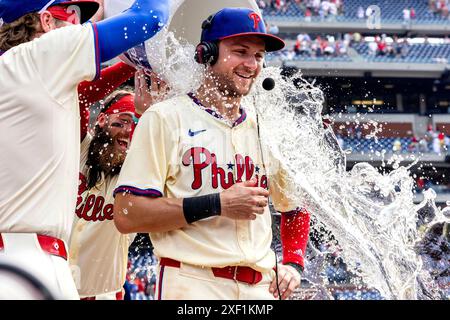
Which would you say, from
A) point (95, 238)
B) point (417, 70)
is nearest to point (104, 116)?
point (95, 238)

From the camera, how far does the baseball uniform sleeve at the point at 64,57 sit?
8.21 ft

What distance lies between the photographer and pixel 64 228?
2.51m

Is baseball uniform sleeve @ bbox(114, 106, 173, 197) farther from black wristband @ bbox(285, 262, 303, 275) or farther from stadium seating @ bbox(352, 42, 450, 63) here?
stadium seating @ bbox(352, 42, 450, 63)

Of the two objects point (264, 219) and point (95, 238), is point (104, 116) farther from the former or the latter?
point (264, 219)

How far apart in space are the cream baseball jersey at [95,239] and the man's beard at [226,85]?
1.33 m

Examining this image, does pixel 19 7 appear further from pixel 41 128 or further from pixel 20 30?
pixel 41 128

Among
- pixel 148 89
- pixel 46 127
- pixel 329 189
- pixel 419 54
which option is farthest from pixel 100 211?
pixel 419 54

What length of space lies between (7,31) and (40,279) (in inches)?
41.4

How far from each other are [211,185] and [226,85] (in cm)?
47

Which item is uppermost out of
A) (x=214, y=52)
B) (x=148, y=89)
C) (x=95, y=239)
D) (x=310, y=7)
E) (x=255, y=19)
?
(x=255, y=19)

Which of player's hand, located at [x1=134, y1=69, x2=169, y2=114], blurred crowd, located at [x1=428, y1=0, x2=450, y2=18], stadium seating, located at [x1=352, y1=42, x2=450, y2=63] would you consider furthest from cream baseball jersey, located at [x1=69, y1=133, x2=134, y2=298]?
blurred crowd, located at [x1=428, y1=0, x2=450, y2=18]

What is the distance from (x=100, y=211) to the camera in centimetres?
440

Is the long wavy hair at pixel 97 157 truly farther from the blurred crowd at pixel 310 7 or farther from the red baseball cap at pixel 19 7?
the blurred crowd at pixel 310 7

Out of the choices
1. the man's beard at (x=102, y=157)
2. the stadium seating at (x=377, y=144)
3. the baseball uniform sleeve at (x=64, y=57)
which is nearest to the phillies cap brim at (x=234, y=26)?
the baseball uniform sleeve at (x=64, y=57)
